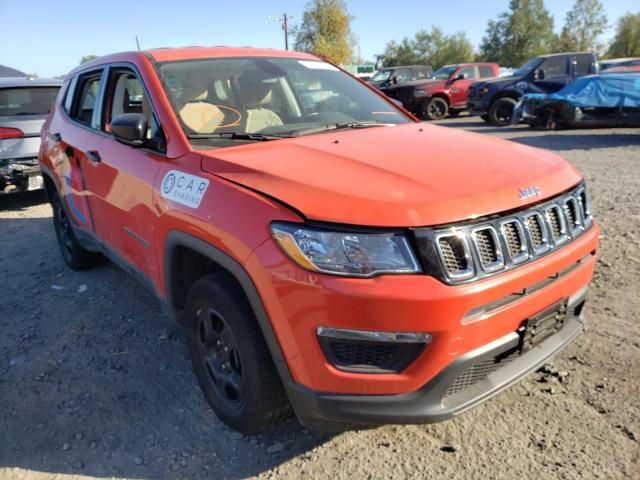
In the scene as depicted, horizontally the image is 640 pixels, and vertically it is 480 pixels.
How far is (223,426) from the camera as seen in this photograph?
2.56m

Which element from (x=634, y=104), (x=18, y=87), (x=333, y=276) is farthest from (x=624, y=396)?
(x=634, y=104)

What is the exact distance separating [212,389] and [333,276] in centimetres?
118

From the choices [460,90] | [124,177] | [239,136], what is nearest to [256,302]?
[239,136]

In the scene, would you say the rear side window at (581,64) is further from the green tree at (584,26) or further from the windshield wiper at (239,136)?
the green tree at (584,26)

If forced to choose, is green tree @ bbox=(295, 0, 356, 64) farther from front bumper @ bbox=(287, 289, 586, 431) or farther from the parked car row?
front bumper @ bbox=(287, 289, 586, 431)

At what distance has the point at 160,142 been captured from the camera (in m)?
2.66

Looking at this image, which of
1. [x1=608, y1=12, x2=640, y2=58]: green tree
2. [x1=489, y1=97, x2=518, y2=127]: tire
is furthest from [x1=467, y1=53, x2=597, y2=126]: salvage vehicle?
[x1=608, y1=12, x2=640, y2=58]: green tree

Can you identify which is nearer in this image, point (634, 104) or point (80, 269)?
point (80, 269)

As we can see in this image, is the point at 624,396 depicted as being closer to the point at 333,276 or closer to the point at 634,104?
the point at 333,276

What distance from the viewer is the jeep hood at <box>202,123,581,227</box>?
1826 mm

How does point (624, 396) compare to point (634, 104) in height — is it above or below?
below

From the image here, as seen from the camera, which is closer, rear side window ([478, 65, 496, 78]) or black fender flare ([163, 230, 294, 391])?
black fender flare ([163, 230, 294, 391])

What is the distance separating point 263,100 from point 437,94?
14161 mm

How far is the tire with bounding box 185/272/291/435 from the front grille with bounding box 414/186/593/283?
2.73 ft
